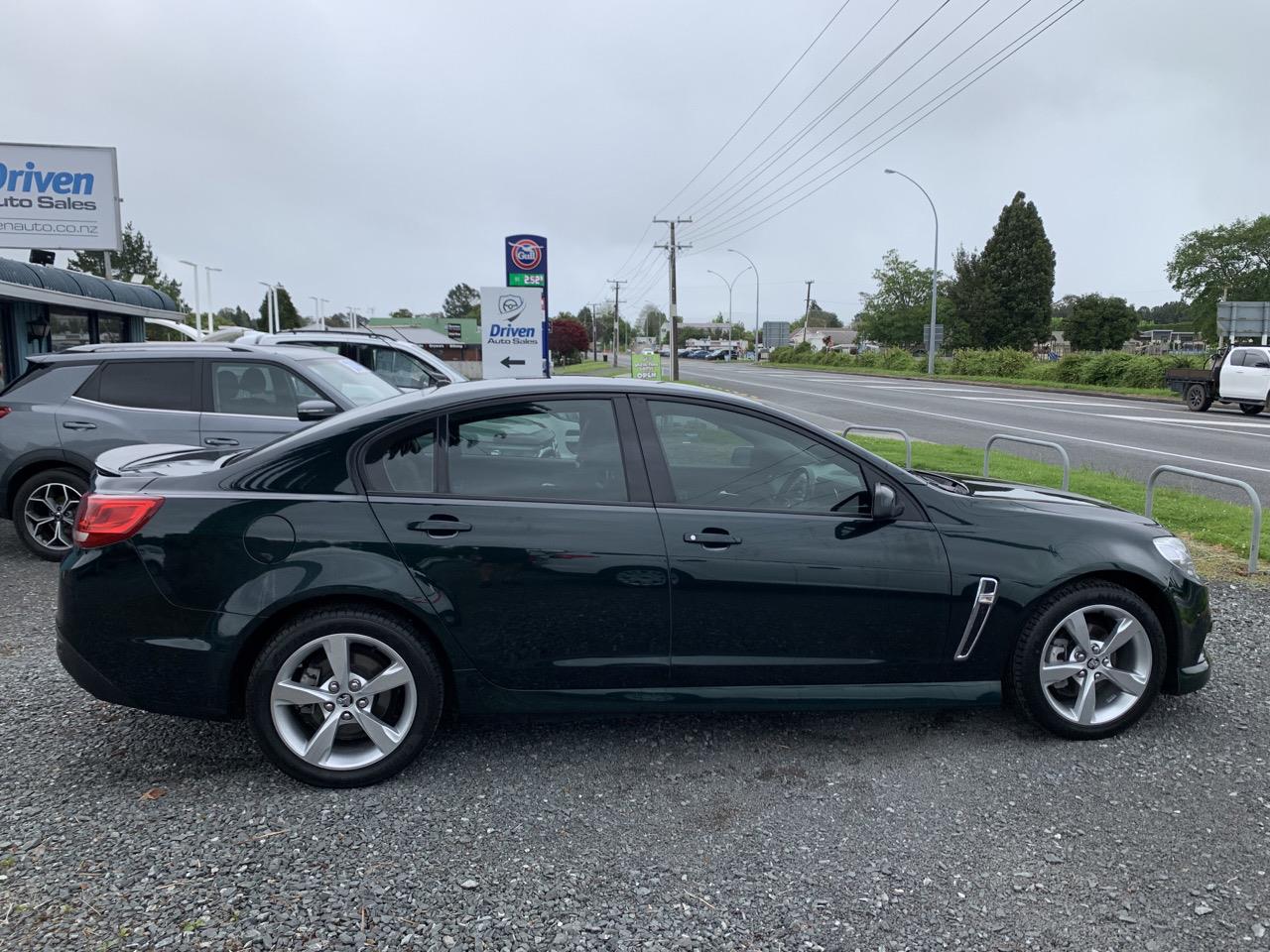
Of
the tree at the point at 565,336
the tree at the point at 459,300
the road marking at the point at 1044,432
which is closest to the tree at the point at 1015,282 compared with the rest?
the tree at the point at 565,336

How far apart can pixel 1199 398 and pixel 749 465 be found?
26.0 meters

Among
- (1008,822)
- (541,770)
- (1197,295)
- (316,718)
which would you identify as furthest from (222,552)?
(1197,295)

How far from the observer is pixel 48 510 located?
677cm

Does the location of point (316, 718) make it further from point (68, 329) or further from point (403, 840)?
point (68, 329)

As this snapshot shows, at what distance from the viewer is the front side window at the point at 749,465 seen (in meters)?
3.57

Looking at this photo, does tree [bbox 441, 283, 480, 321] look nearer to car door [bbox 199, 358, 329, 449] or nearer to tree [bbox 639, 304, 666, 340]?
tree [bbox 639, 304, 666, 340]

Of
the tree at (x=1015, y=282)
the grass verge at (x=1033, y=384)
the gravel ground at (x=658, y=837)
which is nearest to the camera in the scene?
the gravel ground at (x=658, y=837)

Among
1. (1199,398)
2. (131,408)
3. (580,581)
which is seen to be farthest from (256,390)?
(1199,398)

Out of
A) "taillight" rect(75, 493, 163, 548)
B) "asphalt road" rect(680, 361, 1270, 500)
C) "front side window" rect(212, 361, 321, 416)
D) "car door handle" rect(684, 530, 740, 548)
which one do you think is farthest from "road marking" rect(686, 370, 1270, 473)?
"taillight" rect(75, 493, 163, 548)

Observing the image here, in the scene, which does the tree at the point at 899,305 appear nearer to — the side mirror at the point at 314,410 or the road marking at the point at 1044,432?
the road marking at the point at 1044,432

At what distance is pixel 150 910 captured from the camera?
2.62m

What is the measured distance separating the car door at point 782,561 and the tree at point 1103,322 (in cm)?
10161

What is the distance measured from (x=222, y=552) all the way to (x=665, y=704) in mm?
1772

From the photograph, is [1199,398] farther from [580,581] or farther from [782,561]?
[580,581]
